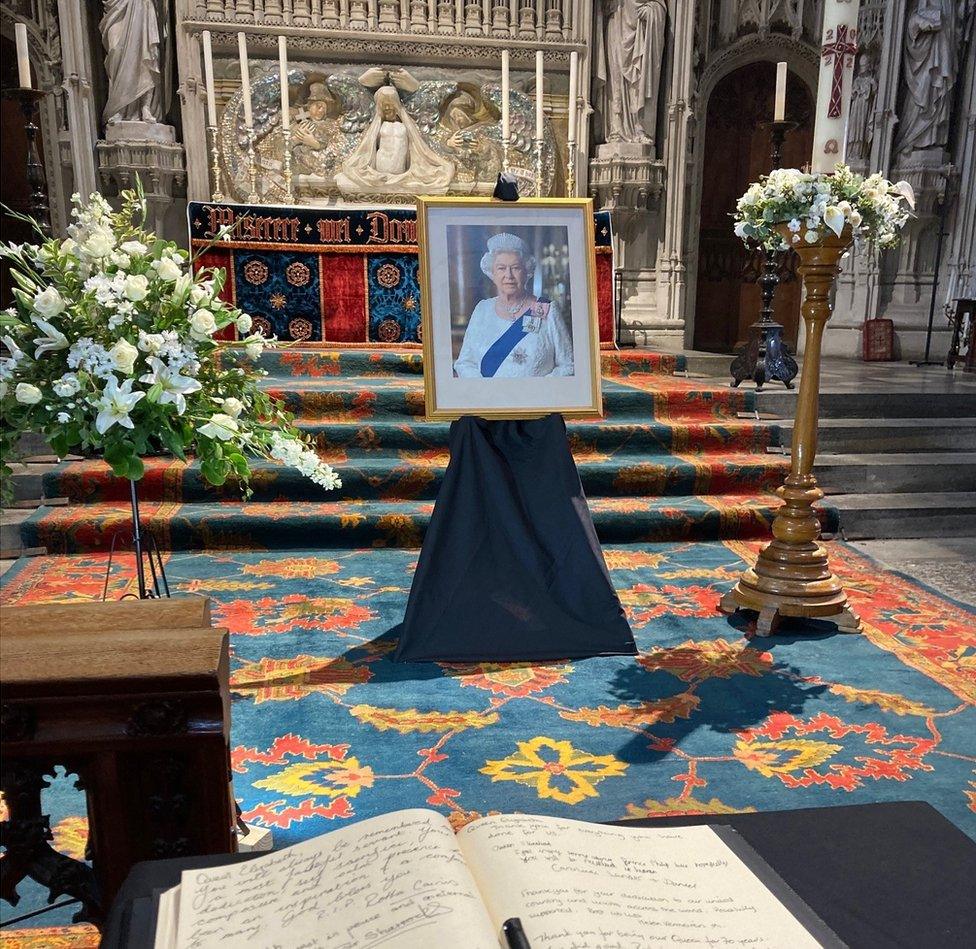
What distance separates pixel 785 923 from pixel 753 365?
5.45 metres

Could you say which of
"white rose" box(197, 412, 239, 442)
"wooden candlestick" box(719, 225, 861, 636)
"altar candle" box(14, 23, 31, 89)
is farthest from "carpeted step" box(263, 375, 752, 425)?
"white rose" box(197, 412, 239, 442)

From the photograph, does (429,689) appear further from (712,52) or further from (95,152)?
(712,52)

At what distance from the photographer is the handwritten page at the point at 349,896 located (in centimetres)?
76

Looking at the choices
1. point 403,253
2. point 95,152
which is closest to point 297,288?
point 403,253

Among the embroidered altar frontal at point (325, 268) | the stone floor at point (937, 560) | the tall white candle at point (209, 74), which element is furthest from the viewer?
the tall white candle at point (209, 74)

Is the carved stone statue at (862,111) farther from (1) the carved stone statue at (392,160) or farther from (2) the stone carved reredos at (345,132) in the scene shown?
(1) the carved stone statue at (392,160)

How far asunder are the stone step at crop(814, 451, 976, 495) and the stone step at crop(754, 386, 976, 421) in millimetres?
536

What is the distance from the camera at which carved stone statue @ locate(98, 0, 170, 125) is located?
7348 millimetres

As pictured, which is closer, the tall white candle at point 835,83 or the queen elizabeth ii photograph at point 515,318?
the queen elizabeth ii photograph at point 515,318

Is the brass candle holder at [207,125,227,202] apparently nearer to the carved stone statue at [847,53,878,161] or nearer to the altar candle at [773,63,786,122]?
the altar candle at [773,63,786,122]

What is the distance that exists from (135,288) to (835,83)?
257cm

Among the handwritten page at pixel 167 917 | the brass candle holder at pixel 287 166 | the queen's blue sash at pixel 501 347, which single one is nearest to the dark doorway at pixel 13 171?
the brass candle holder at pixel 287 166

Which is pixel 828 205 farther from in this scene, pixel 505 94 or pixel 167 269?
pixel 505 94

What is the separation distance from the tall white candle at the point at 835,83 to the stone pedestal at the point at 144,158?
598 cm
